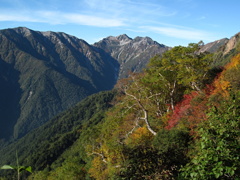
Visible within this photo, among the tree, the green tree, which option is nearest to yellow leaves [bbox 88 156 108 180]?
the tree

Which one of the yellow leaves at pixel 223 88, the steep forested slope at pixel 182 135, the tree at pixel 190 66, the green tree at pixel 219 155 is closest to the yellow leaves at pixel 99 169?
the steep forested slope at pixel 182 135

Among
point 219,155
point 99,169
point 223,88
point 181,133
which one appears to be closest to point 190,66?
point 223,88

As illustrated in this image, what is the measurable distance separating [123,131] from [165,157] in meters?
27.4

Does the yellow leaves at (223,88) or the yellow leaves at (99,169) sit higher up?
the yellow leaves at (223,88)

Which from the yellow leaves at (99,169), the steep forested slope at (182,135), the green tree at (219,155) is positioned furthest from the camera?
the yellow leaves at (99,169)

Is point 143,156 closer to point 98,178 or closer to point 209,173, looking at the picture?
point 209,173

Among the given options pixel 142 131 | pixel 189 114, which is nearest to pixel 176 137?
pixel 189 114

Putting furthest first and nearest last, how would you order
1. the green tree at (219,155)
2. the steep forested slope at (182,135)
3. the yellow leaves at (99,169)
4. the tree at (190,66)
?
1. the tree at (190,66)
2. the yellow leaves at (99,169)
3. the steep forested slope at (182,135)
4. the green tree at (219,155)

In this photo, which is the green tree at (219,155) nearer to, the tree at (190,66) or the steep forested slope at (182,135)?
the steep forested slope at (182,135)

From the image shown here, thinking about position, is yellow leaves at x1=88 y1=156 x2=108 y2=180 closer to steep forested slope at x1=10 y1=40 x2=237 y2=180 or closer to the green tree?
steep forested slope at x1=10 y1=40 x2=237 y2=180

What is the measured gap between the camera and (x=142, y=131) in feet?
109

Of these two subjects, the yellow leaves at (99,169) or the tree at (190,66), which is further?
the tree at (190,66)

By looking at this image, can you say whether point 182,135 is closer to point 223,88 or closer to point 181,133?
point 181,133

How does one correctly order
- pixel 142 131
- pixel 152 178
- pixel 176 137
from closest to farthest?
pixel 152 178, pixel 176 137, pixel 142 131
